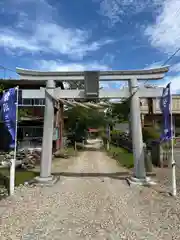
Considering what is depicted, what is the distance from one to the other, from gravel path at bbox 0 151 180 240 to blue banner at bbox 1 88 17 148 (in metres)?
2.12

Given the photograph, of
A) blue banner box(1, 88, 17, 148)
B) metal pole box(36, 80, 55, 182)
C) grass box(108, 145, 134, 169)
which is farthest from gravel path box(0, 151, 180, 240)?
grass box(108, 145, 134, 169)

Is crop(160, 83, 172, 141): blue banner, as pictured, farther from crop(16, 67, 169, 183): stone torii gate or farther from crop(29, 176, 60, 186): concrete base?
crop(29, 176, 60, 186): concrete base

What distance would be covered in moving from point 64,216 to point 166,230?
227 centimetres

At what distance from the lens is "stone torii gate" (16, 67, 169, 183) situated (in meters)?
8.48

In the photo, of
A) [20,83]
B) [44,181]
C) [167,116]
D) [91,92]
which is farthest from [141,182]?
[20,83]

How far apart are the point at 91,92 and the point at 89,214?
457 cm

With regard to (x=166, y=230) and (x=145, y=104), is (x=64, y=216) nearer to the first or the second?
(x=166, y=230)

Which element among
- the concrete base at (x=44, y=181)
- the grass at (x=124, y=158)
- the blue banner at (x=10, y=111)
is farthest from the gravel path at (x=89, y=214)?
the grass at (x=124, y=158)

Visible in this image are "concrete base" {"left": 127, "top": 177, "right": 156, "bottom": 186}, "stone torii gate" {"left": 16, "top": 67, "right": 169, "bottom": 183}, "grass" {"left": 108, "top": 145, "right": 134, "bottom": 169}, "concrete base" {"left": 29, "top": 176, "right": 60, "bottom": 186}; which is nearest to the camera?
"concrete base" {"left": 127, "top": 177, "right": 156, "bottom": 186}

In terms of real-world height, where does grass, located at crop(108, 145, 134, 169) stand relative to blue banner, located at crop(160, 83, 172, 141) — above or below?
below

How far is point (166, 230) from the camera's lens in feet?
14.4

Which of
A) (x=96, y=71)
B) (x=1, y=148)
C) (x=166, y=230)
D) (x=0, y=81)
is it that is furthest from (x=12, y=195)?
(x=0, y=81)

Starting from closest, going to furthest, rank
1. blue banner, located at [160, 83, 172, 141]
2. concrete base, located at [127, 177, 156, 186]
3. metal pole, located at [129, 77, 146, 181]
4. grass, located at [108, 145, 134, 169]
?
blue banner, located at [160, 83, 172, 141]
concrete base, located at [127, 177, 156, 186]
metal pole, located at [129, 77, 146, 181]
grass, located at [108, 145, 134, 169]

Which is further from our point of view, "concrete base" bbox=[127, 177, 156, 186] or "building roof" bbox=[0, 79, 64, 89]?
"building roof" bbox=[0, 79, 64, 89]
